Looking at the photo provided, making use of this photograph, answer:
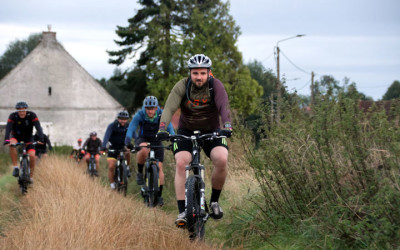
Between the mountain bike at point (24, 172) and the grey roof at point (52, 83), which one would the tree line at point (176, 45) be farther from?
the mountain bike at point (24, 172)

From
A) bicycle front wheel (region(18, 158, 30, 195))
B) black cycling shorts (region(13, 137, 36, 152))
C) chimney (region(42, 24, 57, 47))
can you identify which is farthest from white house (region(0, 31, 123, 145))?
bicycle front wheel (region(18, 158, 30, 195))

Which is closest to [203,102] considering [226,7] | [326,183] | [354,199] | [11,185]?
[326,183]

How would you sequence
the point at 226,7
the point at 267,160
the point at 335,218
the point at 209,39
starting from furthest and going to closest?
1. the point at 226,7
2. the point at 209,39
3. the point at 267,160
4. the point at 335,218

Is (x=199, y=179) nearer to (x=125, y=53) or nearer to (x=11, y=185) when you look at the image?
(x=11, y=185)

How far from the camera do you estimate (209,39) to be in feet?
133

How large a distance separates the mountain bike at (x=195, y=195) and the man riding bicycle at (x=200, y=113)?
166 millimetres

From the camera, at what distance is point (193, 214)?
6180 millimetres

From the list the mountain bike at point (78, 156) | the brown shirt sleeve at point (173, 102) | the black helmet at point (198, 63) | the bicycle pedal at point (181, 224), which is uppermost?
the black helmet at point (198, 63)

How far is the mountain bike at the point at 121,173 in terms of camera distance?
11789 mm

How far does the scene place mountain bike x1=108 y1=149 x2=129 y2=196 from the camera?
11789 millimetres

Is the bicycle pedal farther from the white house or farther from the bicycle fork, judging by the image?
the white house

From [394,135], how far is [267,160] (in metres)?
1.79

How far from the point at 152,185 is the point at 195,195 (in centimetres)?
375

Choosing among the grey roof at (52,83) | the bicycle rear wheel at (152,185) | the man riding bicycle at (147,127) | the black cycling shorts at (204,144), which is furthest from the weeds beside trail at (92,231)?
the grey roof at (52,83)
